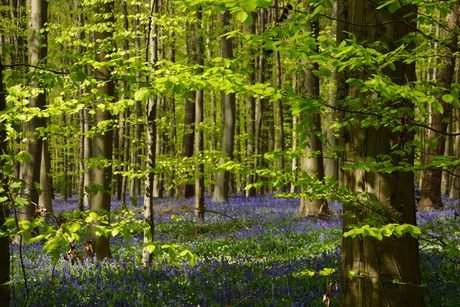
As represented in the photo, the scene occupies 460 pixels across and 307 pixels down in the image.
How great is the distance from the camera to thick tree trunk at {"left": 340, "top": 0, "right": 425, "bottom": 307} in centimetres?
331

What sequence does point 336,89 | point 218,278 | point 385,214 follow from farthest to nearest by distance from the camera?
point 218,278
point 336,89
point 385,214

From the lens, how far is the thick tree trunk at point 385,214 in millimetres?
3309

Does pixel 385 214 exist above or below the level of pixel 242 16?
below

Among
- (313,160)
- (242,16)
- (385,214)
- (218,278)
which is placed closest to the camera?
(242,16)

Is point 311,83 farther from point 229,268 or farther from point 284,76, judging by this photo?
point 284,76

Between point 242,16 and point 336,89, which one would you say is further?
point 336,89

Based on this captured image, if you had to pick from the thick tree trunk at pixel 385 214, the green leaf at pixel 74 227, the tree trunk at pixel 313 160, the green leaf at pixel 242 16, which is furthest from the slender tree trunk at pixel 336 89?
the green leaf at pixel 74 227

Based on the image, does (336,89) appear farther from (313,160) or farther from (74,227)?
(313,160)

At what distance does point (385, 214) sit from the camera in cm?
324

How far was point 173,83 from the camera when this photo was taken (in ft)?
8.66

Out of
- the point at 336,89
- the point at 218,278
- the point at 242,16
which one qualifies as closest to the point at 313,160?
the point at 336,89

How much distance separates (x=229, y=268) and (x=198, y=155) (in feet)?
11.2

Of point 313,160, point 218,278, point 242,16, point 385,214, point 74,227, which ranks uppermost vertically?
point 242,16

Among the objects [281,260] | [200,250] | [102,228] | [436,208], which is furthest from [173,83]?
[436,208]
